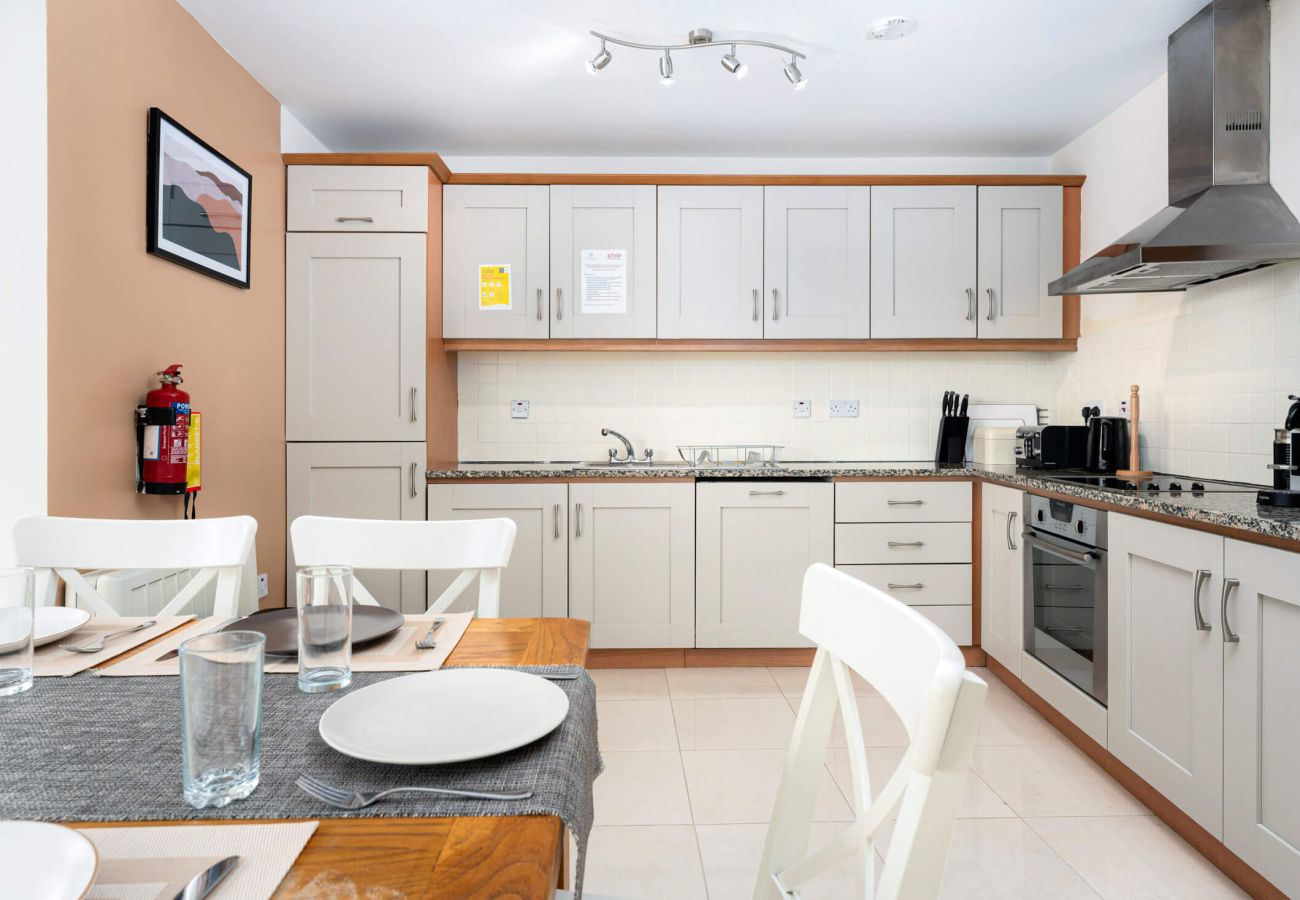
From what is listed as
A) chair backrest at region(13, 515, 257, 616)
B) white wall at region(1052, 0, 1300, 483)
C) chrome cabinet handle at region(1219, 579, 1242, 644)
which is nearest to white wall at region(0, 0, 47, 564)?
chair backrest at region(13, 515, 257, 616)

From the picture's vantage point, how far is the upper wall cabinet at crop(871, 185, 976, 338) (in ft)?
12.1

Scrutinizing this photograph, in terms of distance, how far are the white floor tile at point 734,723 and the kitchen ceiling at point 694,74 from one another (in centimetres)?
247

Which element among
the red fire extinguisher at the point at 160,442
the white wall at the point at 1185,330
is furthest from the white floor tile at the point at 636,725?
the white wall at the point at 1185,330

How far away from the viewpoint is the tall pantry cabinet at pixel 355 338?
338cm

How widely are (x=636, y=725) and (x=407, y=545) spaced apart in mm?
1514

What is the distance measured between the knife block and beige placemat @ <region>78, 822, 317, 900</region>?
3674 millimetres

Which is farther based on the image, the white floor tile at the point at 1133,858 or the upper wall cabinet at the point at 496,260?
the upper wall cabinet at the point at 496,260

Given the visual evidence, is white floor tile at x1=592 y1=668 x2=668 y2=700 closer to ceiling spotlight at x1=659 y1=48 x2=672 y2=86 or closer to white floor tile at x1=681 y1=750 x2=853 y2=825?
white floor tile at x1=681 y1=750 x2=853 y2=825

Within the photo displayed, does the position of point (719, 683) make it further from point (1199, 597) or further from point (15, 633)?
point (15, 633)

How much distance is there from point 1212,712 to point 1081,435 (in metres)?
1.66

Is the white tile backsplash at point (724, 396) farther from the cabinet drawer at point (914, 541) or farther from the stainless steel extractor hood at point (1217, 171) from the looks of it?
the stainless steel extractor hood at point (1217, 171)

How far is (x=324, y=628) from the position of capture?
0.98 metres

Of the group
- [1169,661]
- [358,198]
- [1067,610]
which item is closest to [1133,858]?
[1169,661]

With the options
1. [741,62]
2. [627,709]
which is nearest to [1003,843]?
[627,709]
